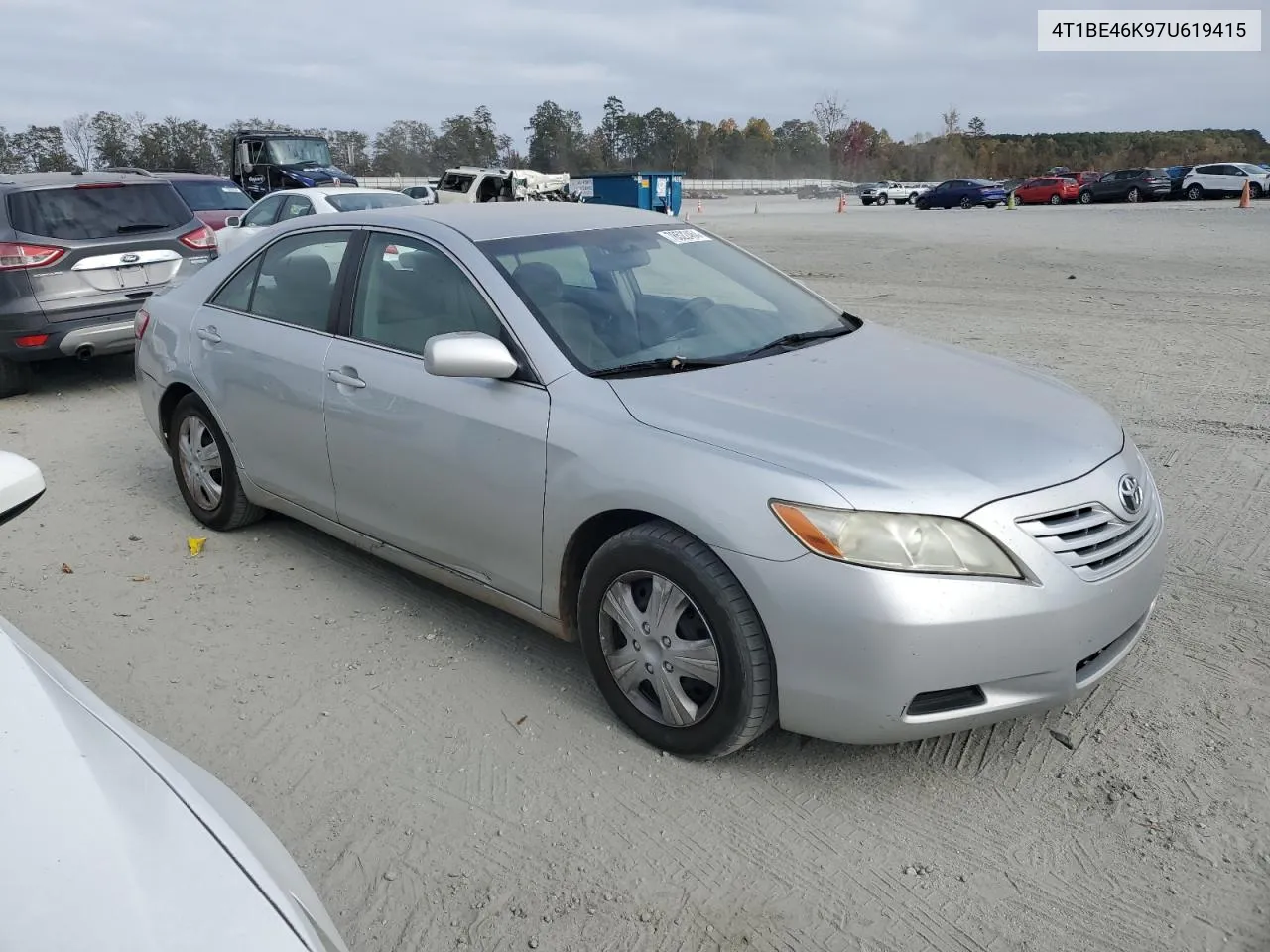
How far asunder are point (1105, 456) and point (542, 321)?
1868 millimetres

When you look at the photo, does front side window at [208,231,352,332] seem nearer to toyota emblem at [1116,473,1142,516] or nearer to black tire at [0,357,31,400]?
toyota emblem at [1116,473,1142,516]

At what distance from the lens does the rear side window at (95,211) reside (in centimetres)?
854

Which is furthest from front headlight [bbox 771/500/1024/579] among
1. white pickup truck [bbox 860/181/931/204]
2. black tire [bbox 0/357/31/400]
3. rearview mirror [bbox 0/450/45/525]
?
white pickup truck [bbox 860/181/931/204]

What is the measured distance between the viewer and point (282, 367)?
459cm

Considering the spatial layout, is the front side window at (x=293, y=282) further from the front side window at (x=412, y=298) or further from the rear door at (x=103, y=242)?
the rear door at (x=103, y=242)

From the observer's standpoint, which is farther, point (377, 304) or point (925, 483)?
point (377, 304)

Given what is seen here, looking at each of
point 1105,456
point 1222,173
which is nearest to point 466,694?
point 1105,456

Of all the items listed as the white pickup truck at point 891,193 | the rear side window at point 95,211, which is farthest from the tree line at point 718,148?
the rear side window at point 95,211

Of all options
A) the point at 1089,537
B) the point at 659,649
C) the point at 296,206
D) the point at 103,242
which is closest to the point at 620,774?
the point at 659,649

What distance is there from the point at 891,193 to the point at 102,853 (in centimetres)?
5746

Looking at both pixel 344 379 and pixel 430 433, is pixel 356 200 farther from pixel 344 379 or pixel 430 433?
pixel 430 433

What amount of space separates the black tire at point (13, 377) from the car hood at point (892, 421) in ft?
23.8

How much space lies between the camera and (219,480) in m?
5.27

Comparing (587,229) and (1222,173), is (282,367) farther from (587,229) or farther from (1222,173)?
(1222,173)
